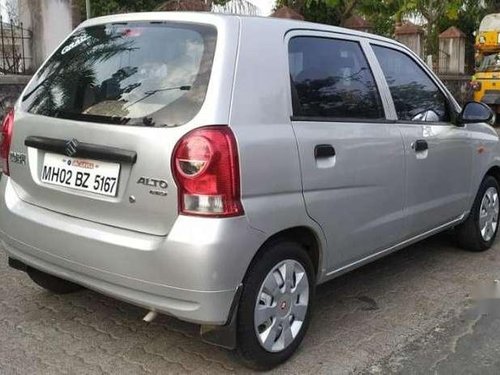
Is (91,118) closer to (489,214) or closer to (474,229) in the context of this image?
(474,229)

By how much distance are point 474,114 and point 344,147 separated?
5.68ft

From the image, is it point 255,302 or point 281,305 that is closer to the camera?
point 255,302


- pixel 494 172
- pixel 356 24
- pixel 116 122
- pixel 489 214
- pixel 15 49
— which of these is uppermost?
pixel 356 24

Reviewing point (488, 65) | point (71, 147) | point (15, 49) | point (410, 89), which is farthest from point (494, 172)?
point (488, 65)

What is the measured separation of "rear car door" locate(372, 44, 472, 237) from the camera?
417cm

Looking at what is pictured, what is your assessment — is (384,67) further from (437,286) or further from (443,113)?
(437,286)

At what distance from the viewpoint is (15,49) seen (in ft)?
27.2

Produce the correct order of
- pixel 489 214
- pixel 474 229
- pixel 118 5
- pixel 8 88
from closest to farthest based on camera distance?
pixel 474 229 < pixel 489 214 < pixel 8 88 < pixel 118 5

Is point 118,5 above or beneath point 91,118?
above

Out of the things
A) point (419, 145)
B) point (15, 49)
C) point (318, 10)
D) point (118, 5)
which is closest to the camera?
point (419, 145)

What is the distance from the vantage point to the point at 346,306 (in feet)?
13.6

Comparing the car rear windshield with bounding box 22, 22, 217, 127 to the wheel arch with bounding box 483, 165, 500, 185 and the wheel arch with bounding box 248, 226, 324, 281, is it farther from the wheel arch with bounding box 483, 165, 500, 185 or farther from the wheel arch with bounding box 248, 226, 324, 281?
the wheel arch with bounding box 483, 165, 500, 185

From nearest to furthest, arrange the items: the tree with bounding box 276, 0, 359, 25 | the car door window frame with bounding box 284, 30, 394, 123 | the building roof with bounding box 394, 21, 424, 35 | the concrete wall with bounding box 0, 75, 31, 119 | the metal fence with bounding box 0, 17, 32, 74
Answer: the car door window frame with bounding box 284, 30, 394, 123 → the concrete wall with bounding box 0, 75, 31, 119 → the metal fence with bounding box 0, 17, 32, 74 → the building roof with bounding box 394, 21, 424, 35 → the tree with bounding box 276, 0, 359, 25

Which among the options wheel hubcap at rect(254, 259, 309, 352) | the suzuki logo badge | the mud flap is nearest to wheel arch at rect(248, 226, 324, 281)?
wheel hubcap at rect(254, 259, 309, 352)
